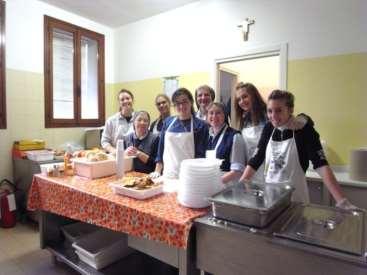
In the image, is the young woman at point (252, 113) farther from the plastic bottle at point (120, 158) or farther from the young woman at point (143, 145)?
the plastic bottle at point (120, 158)

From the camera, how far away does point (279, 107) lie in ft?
5.13

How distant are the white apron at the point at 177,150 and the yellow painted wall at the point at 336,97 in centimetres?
141

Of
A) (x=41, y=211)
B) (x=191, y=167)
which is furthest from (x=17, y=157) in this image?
(x=191, y=167)

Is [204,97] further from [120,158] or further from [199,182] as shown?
[199,182]

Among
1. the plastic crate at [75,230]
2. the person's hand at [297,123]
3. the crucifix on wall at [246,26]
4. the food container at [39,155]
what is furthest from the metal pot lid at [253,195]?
the food container at [39,155]

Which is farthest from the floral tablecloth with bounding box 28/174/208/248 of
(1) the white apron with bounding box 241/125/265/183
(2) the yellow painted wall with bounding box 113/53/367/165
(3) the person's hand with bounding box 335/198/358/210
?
(2) the yellow painted wall with bounding box 113/53/367/165

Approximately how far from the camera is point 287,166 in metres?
1.63

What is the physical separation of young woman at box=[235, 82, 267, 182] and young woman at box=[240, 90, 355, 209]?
356 mm

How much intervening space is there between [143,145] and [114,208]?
97cm

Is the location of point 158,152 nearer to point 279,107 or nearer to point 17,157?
point 279,107


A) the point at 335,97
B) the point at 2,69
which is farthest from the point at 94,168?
the point at 335,97

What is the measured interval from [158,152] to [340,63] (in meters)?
1.91

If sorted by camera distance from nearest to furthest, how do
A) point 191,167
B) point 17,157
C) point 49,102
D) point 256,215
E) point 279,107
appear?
point 256,215 < point 191,167 < point 279,107 < point 17,157 < point 49,102

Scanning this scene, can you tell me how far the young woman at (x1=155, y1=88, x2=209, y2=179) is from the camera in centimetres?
204
